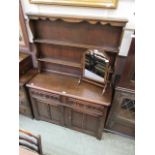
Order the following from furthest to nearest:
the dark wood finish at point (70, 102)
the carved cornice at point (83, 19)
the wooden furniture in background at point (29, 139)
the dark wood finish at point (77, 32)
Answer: the dark wood finish at point (70, 102) → the dark wood finish at point (77, 32) → the carved cornice at point (83, 19) → the wooden furniture in background at point (29, 139)

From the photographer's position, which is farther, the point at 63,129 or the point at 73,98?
the point at 63,129

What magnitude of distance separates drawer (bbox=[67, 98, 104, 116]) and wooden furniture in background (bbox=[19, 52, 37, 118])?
26.8 inches

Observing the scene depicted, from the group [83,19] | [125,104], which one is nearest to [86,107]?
[125,104]

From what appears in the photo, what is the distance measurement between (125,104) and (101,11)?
1114 millimetres

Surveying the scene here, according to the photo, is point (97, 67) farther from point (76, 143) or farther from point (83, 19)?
point (76, 143)

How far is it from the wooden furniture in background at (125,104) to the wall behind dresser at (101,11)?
323 millimetres

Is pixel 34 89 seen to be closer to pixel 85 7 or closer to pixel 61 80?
pixel 61 80

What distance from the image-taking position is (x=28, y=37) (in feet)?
6.53

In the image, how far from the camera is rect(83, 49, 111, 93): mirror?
1583mm

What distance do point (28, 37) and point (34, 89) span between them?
0.76 metres

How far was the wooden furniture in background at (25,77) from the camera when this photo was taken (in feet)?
6.31

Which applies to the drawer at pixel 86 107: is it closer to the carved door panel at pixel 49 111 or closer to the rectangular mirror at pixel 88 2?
the carved door panel at pixel 49 111

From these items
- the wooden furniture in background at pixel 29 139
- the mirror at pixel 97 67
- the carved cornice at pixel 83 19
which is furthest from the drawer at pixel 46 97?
the carved cornice at pixel 83 19
